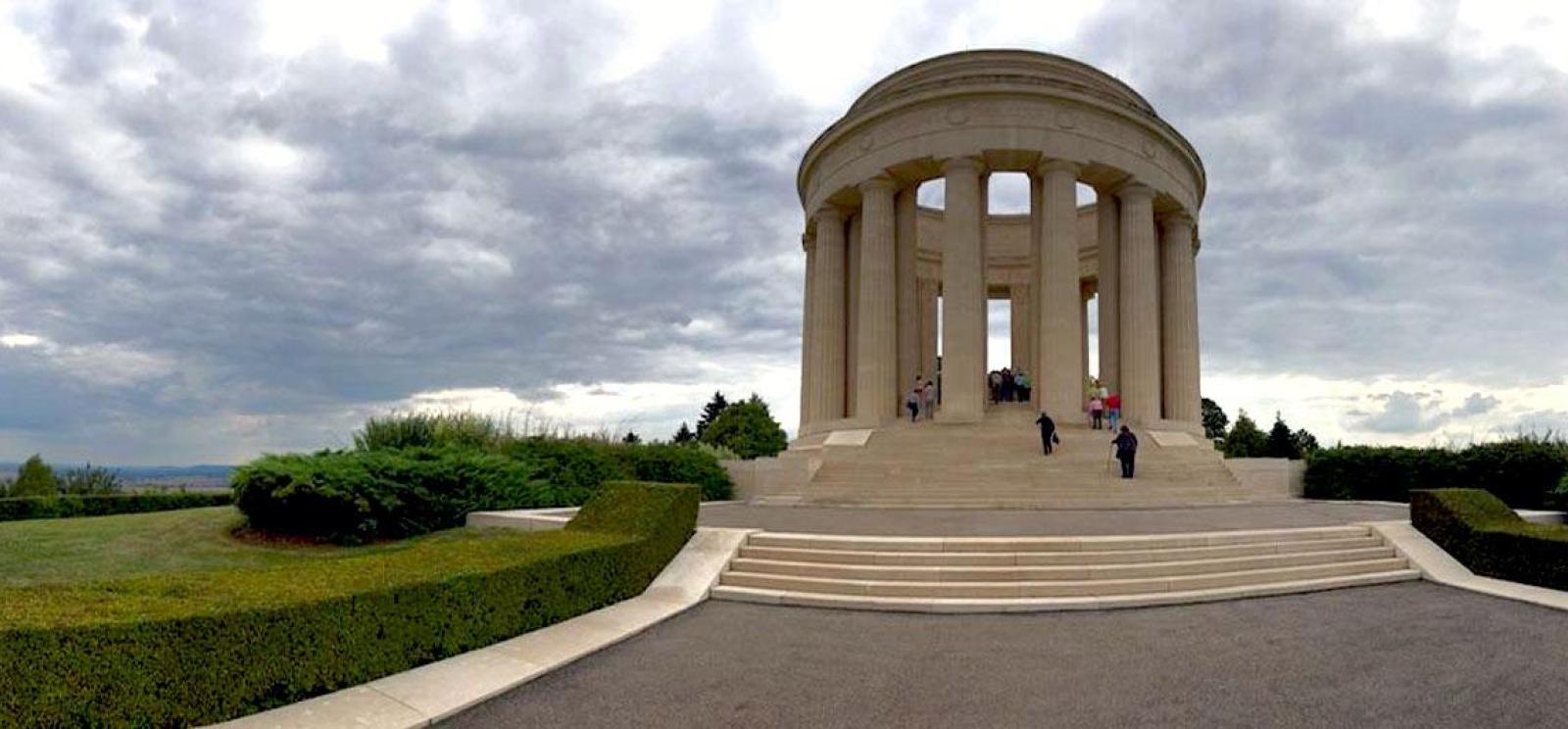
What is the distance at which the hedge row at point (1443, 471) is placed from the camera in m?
22.7

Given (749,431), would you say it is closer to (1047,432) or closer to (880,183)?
(880,183)

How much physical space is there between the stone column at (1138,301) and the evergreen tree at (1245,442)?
16511 millimetres

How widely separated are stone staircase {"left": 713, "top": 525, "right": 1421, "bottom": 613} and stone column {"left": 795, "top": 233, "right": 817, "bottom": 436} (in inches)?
925

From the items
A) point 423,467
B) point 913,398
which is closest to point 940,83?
point 913,398

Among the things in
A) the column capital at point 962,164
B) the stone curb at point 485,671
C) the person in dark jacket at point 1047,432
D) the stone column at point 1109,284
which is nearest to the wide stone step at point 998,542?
the stone curb at point 485,671

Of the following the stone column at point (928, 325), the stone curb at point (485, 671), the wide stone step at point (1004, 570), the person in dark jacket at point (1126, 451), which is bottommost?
the stone curb at point (485, 671)

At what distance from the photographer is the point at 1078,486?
2277 cm

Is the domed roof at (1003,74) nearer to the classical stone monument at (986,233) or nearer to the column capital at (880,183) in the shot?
the classical stone monument at (986,233)

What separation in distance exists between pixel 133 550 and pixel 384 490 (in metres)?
3.49

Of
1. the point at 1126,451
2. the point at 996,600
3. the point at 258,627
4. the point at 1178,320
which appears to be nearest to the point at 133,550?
the point at 258,627

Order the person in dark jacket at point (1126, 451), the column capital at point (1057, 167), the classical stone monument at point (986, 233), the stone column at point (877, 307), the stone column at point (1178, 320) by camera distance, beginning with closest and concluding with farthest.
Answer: the person in dark jacket at point (1126, 451)
the classical stone monument at point (986, 233)
the column capital at point (1057, 167)
the stone column at point (877, 307)
the stone column at point (1178, 320)

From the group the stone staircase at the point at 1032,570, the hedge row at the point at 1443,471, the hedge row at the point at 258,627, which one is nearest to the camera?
the hedge row at the point at 258,627

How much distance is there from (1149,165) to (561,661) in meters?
31.7

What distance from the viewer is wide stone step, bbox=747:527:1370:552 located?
12617mm
